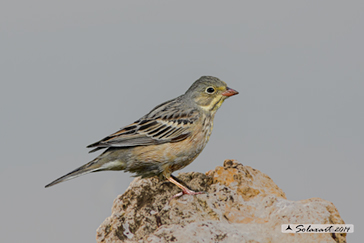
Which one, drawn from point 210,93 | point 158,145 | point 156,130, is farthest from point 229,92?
point 158,145

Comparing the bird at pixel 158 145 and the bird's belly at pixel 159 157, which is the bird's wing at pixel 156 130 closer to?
the bird at pixel 158 145

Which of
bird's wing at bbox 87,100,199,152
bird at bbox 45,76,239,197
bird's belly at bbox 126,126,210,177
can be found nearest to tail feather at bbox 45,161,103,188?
bird at bbox 45,76,239,197

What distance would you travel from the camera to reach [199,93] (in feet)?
36.4

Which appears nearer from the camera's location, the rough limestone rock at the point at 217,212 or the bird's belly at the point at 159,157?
the rough limestone rock at the point at 217,212

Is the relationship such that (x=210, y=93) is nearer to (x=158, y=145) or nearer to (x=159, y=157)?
(x=158, y=145)

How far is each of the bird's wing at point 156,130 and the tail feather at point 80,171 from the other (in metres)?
0.37

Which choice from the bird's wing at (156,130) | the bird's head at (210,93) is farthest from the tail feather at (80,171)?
the bird's head at (210,93)

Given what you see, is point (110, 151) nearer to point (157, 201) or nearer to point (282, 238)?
point (157, 201)

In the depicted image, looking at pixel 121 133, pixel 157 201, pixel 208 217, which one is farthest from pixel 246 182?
pixel 121 133

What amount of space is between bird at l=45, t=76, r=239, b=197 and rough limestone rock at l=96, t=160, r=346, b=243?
374 millimetres

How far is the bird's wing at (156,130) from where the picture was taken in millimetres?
10477

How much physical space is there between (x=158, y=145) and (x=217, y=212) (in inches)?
73.3

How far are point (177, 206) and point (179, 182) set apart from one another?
754 millimetres

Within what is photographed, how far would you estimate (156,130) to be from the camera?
1067 centimetres
